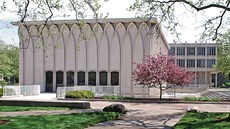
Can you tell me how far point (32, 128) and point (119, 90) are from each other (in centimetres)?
2923

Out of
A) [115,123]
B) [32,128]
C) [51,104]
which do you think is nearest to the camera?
[32,128]

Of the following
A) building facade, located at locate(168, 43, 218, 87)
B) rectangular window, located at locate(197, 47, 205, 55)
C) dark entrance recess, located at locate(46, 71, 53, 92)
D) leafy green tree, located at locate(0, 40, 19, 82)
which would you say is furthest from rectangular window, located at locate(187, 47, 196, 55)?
dark entrance recess, located at locate(46, 71, 53, 92)

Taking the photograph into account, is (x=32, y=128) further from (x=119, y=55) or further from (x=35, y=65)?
(x=35, y=65)

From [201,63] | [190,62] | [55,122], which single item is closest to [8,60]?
[190,62]

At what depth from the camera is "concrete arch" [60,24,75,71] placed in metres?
49.7

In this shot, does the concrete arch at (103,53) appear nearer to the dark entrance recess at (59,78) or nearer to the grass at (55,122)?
the dark entrance recess at (59,78)

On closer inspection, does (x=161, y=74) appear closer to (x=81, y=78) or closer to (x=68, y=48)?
(x=81, y=78)

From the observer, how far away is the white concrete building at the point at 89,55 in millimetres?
47062

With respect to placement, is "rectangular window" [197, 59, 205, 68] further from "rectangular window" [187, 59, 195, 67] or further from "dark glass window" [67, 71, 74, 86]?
"dark glass window" [67, 71, 74, 86]

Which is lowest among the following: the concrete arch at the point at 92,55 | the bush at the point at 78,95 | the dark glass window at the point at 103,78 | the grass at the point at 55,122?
the bush at the point at 78,95

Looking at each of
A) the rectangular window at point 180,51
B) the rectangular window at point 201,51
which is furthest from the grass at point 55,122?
the rectangular window at point 180,51

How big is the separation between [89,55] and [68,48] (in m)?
3.06

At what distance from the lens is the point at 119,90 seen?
43.8 metres

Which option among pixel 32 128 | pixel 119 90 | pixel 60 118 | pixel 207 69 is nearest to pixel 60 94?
pixel 119 90
